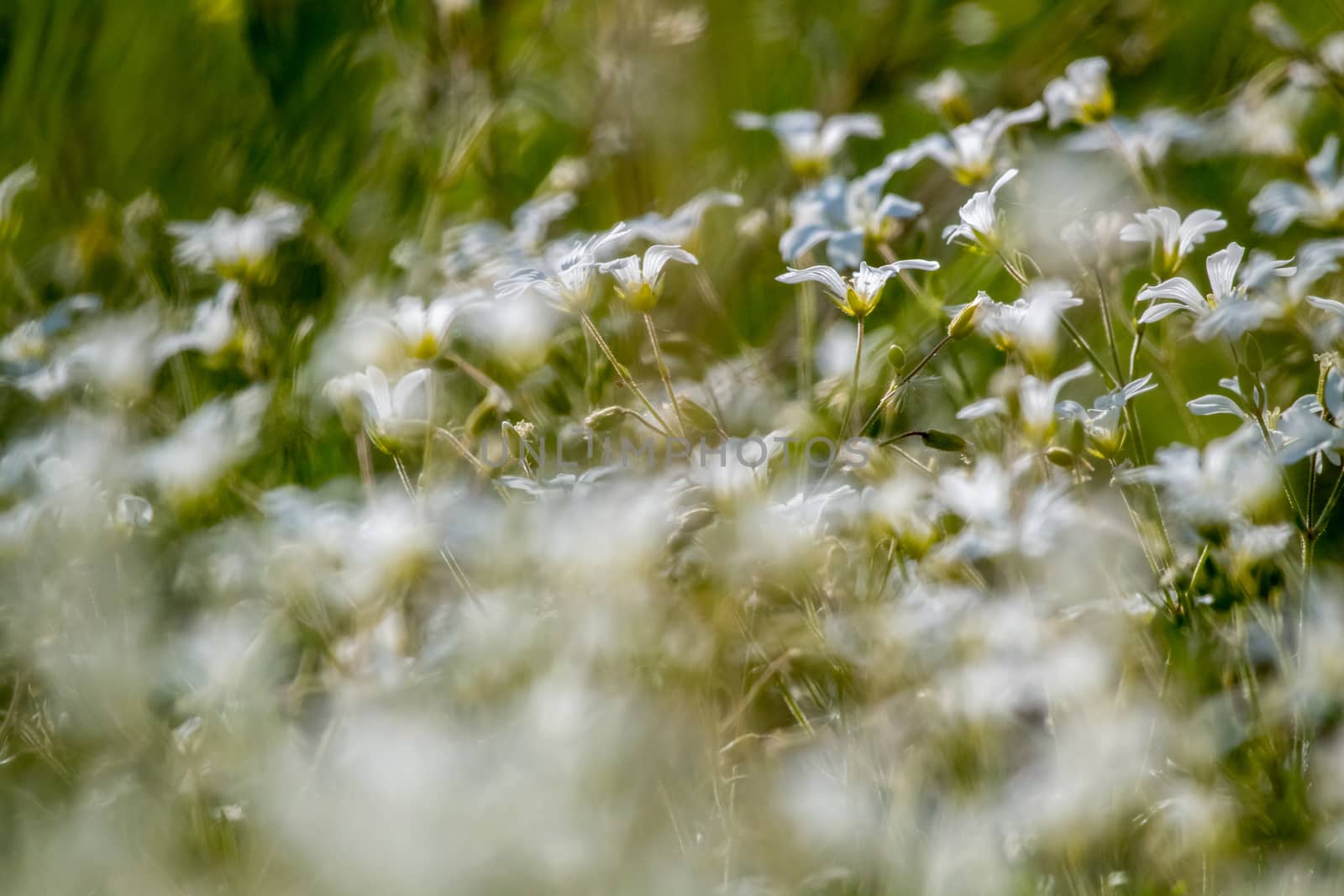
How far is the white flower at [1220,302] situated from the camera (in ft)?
1.36

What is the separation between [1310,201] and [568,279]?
0.37m

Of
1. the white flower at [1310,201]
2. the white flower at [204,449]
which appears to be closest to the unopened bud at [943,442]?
the white flower at [1310,201]

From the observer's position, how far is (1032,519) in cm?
48

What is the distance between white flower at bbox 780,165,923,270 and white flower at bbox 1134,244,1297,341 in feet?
0.48

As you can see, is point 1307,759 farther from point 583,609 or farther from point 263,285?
point 263,285

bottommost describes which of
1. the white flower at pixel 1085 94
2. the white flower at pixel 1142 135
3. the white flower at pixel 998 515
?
the white flower at pixel 998 515

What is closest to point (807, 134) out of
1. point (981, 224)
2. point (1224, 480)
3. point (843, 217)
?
point (843, 217)

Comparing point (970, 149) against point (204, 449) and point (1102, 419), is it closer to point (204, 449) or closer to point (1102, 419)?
point (1102, 419)

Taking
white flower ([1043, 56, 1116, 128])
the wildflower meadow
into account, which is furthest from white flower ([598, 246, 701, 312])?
white flower ([1043, 56, 1116, 128])

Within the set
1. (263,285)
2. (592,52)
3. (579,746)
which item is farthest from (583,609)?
(592,52)

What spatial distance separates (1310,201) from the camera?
58cm

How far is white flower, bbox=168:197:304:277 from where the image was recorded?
2.12 ft

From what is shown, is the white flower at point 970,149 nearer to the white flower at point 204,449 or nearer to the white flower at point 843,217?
the white flower at point 843,217

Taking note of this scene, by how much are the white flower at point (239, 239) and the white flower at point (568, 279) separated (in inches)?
8.0
